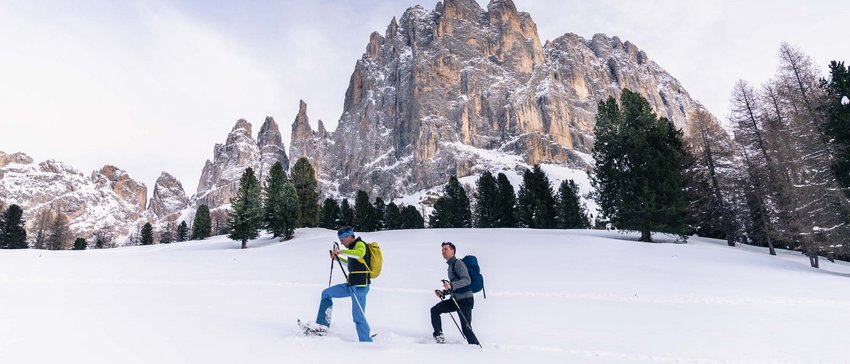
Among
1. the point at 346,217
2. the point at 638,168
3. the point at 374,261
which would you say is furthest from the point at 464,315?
the point at 346,217

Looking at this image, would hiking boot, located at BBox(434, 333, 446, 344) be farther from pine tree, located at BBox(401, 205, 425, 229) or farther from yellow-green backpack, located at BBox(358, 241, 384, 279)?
pine tree, located at BBox(401, 205, 425, 229)

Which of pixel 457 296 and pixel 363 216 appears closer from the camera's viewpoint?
pixel 457 296

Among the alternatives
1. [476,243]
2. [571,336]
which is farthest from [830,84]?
[571,336]

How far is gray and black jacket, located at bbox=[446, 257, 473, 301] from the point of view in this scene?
22.1 ft

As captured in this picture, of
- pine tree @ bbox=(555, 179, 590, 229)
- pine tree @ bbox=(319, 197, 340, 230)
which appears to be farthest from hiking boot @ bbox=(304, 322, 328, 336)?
pine tree @ bbox=(319, 197, 340, 230)

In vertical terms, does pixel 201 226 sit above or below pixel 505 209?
below

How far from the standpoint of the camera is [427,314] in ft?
31.3

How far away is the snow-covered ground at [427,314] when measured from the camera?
5652 millimetres

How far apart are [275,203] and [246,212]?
12.1 ft

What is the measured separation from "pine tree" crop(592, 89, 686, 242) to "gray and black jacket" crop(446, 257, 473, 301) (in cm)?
2338

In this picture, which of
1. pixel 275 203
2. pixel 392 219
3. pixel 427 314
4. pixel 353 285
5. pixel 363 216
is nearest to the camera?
pixel 353 285

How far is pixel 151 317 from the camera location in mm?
7406

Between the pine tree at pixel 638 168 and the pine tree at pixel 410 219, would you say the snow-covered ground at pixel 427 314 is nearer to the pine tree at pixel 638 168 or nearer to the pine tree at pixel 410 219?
the pine tree at pixel 638 168

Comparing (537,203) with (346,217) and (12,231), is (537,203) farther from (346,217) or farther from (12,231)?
(12,231)
